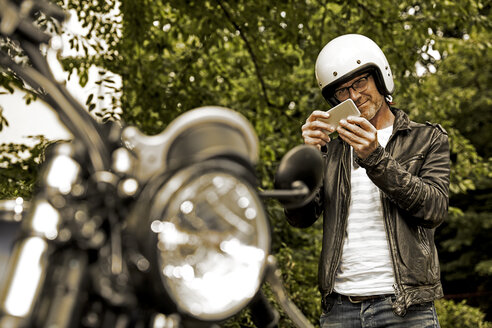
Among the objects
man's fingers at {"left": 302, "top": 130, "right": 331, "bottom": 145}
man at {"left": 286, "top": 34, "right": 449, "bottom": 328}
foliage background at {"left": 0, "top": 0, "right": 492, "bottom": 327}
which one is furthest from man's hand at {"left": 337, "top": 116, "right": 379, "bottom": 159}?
foliage background at {"left": 0, "top": 0, "right": 492, "bottom": 327}

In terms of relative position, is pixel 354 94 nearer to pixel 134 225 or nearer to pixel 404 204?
pixel 404 204

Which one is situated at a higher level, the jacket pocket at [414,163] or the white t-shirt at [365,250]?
the jacket pocket at [414,163]

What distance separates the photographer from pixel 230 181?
0.84 meters

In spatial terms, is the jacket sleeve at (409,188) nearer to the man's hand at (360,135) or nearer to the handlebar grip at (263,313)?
the man's hand at (360,135)

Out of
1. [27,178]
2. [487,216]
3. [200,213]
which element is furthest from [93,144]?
[487,216]

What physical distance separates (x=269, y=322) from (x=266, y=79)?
18.2 ft

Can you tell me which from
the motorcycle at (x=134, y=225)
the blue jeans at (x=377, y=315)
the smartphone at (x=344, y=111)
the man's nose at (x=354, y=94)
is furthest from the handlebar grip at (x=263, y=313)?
the man's nose at (x=354, y=94)

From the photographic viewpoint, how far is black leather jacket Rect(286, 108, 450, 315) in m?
2.08

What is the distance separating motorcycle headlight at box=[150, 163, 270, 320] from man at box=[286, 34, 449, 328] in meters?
1.28

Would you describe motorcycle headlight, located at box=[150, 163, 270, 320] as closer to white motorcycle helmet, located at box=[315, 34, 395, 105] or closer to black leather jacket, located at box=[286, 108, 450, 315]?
black leather jacket, located at box=[286, 108, 450, 315]

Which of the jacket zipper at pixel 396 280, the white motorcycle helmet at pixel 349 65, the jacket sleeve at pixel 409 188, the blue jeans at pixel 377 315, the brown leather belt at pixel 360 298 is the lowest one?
the blue jeans at pixel 377 315

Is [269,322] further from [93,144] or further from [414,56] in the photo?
[414,56]

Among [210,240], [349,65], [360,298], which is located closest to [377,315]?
[360,298]

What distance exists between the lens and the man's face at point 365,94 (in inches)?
96.4
